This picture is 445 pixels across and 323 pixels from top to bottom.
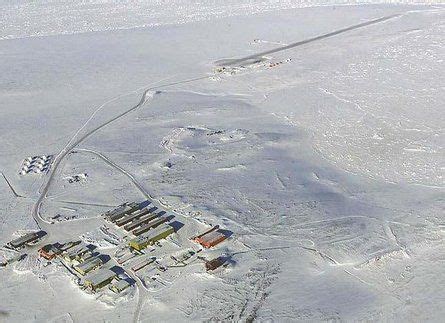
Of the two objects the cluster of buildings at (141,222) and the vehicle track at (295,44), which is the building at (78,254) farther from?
the vehicle track at (295,44)

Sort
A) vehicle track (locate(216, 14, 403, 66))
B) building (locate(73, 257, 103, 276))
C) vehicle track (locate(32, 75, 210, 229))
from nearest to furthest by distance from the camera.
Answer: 1. building (locate(73, 257, 103, 276))
2. vehicle track (locate(32, 75, 210, 229))
3. vehicle track (locate(216, 14, 403, 66))

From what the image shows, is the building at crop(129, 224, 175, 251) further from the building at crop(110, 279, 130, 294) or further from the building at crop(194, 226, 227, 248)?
the building at crop(110, 279, 130, 294)

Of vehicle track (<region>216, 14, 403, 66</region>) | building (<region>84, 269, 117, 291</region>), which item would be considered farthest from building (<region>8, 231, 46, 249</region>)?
vehicle track (<region>216, 14, 403, 66</region>)

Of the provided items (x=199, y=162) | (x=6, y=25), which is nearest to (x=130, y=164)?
(x=199, y=162)

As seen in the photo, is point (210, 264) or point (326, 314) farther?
point (210, 264)

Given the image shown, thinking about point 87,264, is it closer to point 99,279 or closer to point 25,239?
point 99,279

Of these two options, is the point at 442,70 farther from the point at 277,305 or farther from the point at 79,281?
the point at 79,281
